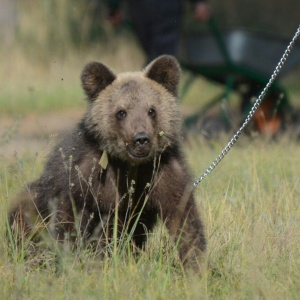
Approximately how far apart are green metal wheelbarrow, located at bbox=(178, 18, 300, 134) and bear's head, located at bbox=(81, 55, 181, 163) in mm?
6588

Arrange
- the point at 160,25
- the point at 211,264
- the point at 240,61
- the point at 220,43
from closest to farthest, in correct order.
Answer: the point at 211,264
the point at 160,25
the point at 220,43
the point at 240,61

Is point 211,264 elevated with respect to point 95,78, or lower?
lower

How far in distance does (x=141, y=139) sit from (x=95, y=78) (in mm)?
666

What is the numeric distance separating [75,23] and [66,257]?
1577 centimetres

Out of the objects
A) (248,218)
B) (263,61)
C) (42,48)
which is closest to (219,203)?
(248,218)

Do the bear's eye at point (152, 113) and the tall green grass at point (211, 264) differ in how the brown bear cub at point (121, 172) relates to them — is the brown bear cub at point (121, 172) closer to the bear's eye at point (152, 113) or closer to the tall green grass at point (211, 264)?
the bear's eye at point (152, 113)

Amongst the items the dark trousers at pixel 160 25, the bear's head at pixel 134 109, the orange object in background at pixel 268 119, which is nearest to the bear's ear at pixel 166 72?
the bear's head at pixel 134 109

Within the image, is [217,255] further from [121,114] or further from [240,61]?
[240,61]

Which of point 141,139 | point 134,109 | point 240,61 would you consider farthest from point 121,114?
A: point 240,61

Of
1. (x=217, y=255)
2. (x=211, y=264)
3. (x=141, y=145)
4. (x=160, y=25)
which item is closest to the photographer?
(x=211, y=264)

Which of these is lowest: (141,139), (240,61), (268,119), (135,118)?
(268,119)

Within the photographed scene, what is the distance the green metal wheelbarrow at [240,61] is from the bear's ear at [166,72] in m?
6.55

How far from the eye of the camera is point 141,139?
21.5 ft

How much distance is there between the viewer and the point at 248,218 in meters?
6.86
